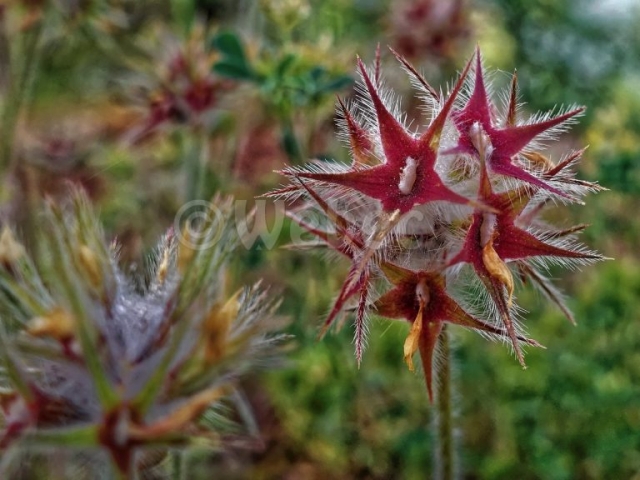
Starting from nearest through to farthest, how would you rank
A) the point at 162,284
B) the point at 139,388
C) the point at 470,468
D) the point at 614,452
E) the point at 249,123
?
1. the point at 139,388
2. the point at 162,284
3. the point at 614,452
4. the point at 470,468
5. the point at 249,123

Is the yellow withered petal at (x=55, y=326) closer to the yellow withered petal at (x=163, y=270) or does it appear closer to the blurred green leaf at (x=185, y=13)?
the yellow withered petal at (x=163, y=270)

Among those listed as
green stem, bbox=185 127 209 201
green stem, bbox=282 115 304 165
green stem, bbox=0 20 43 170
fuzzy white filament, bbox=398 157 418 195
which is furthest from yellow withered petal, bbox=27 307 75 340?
green stem, bbox=0 20 43 170

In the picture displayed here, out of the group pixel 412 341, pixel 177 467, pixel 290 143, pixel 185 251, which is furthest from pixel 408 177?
pixel 290 143

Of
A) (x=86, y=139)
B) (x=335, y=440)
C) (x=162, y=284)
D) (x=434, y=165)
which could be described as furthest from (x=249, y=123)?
(x=434, y=165)

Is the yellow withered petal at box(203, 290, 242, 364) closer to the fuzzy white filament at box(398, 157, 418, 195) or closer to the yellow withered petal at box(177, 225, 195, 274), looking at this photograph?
the yellow withered petal at box(177, 225, 195, 274)

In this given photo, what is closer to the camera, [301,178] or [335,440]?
[301,178]

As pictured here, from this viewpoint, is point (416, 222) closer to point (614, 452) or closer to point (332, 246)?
point (332, 246)
